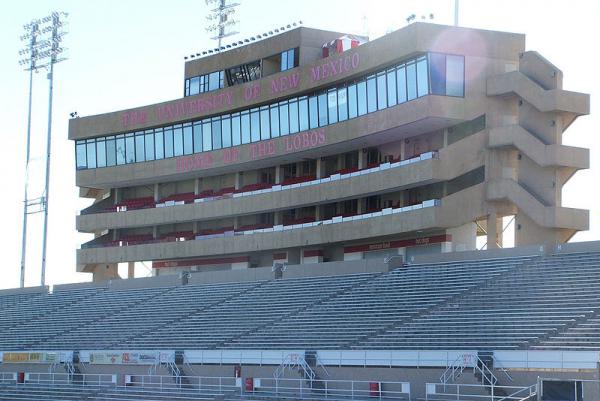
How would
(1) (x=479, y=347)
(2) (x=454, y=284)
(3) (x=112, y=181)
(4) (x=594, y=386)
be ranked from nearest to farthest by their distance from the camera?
(4) (x=594, y=386) < (1) (x=479, y=347) < (2) (x=454, y=284) < (3) (x=112, y=181)

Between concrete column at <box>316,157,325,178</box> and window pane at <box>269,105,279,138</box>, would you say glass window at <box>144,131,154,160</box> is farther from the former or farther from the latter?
concrete column at <box>316,157,325,178</box>

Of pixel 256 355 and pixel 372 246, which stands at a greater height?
pixel 372 246

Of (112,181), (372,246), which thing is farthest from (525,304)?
(112,181)

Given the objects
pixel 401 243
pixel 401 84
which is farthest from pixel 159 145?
pixel 401 84

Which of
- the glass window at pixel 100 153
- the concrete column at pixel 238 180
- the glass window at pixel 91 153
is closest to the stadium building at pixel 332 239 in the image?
the concrete column at pixel 238 180

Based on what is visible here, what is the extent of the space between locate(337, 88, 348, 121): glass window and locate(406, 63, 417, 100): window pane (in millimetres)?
3981

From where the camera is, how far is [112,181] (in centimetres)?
5894

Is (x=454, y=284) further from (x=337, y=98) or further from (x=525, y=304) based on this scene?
(x=337, y=98)

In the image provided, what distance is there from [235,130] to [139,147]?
21.7 feet

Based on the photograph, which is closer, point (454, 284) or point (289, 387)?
point (289, 387)

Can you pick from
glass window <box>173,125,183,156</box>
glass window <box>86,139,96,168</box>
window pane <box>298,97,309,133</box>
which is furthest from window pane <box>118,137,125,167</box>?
window pane <box>298,97,309,133</box>

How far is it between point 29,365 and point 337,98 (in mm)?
15597

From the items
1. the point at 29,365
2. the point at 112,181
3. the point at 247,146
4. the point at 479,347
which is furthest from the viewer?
the point at 112,181

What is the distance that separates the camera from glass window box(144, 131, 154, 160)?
5716cm
